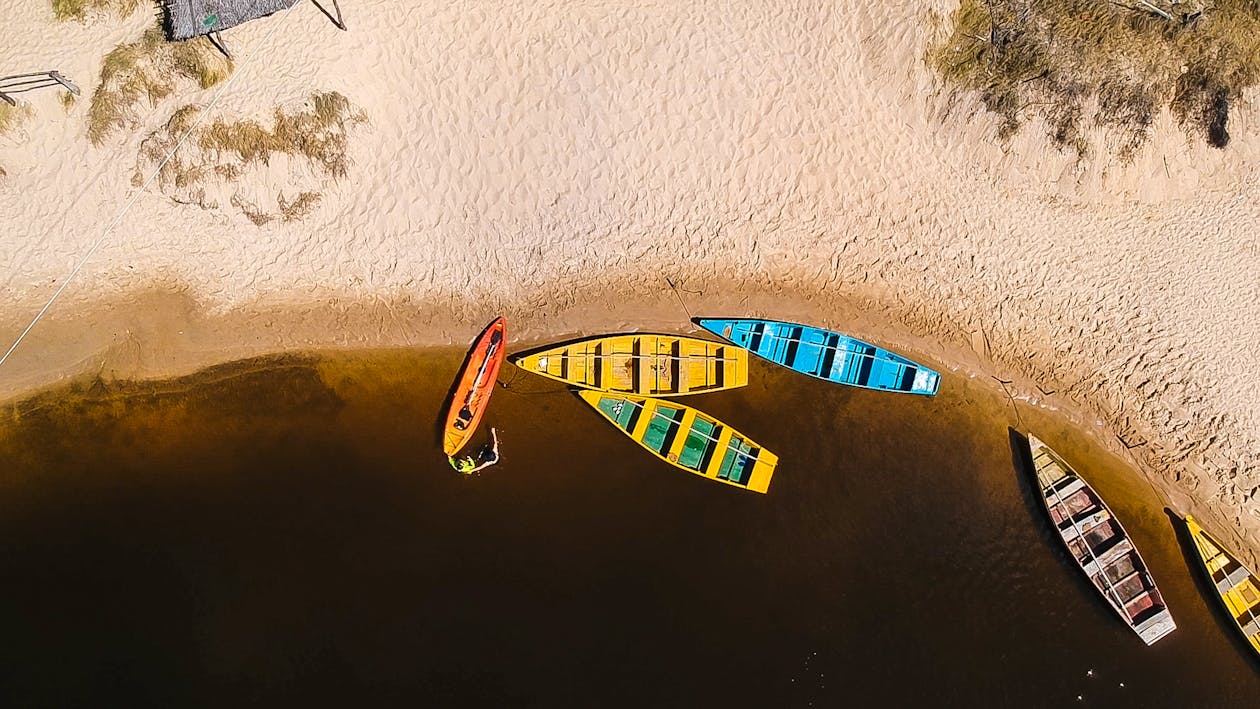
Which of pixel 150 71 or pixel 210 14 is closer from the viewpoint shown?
pixel 210 14

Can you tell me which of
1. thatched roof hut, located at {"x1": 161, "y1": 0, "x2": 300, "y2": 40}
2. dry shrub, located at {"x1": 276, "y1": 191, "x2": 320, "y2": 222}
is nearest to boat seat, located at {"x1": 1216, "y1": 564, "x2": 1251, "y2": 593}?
dry shrub, located at {"x1": 276, "y1": 191, "x2": 320, "y2": 222}

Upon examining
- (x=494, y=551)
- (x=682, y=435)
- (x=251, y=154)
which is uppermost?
(x=251, y=154)

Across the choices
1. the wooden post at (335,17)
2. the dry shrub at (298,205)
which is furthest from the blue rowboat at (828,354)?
the wooden post at (335,17)

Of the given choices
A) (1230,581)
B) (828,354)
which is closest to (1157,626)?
(1230,581)

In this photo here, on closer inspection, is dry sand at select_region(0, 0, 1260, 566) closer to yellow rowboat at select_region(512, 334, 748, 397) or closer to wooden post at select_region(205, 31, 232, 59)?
wooden post at select_region(205, 31, 232, 59)

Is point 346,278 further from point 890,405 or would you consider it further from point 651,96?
point 890,405

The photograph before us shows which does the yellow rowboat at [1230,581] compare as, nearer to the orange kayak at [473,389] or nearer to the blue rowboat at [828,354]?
the blue rowboat at [828,354]

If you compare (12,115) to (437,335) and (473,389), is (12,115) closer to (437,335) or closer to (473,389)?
(437,335)
